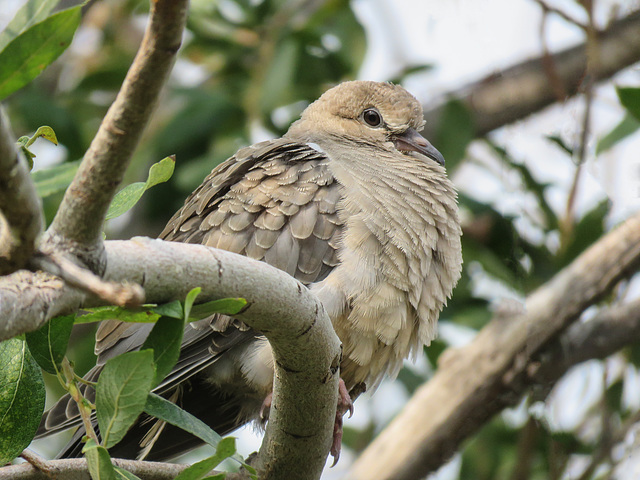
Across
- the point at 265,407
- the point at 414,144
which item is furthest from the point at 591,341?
the point at 265,407

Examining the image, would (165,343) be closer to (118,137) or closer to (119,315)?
(119,315)

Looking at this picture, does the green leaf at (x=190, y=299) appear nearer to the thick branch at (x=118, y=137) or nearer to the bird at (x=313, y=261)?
the thick branch at (x=118, y=137)

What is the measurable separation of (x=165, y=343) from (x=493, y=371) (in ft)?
8.46

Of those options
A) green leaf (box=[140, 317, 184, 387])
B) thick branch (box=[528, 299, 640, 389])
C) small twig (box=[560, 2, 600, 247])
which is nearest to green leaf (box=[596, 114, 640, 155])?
small twig (box=[560, 2, 600, 247])

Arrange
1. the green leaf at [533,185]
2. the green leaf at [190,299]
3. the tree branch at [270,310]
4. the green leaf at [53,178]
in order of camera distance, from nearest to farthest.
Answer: the tree branch at [270,310], the green leaf at [190,299], the green leaf at [53,178], the green leaf at [533,185]

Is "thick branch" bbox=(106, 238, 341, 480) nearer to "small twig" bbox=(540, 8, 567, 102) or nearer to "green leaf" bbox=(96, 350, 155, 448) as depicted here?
"green leaf" bbox=(96, 350, 155, 448)

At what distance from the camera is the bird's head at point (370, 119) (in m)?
3.44

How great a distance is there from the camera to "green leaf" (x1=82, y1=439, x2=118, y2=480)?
5.05 feet

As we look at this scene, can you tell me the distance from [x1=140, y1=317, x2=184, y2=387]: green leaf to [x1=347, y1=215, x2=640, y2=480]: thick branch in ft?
8.17

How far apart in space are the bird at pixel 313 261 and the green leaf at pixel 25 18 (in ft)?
4.42

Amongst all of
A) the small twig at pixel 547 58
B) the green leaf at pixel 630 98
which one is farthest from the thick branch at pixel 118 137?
the small twig at pixel 547 58

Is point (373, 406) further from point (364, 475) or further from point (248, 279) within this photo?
point (248, 279)

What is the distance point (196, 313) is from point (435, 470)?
274cm

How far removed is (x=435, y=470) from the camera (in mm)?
4004
